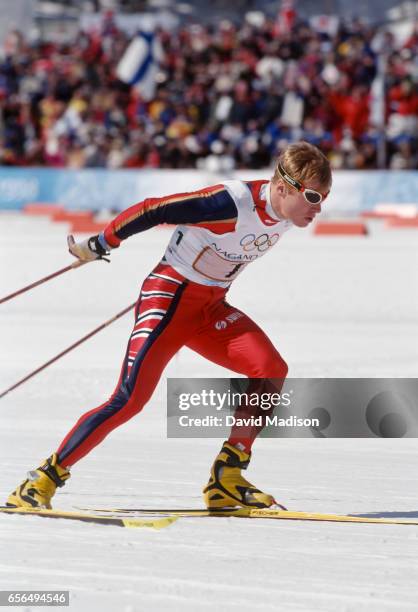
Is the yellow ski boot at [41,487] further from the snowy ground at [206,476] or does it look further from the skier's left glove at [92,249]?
the skier's left glove at [92,249]

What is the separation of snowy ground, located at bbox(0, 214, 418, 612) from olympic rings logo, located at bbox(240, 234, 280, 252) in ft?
3.61

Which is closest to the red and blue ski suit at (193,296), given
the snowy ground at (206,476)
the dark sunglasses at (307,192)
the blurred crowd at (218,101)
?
the dark sunglasses at (307,192)

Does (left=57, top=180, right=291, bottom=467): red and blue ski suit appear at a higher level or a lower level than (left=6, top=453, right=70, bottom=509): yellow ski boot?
higher

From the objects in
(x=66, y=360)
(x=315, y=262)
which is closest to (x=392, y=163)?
(x=315, y=262)

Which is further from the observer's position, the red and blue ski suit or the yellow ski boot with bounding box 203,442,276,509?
the yellow ski boot with bounding box 203,442,276,509

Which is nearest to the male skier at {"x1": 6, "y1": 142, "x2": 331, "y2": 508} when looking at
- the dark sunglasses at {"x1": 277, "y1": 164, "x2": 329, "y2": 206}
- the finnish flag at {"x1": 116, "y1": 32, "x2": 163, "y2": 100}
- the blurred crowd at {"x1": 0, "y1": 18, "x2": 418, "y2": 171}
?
the dark sunglasses at {"x1": 277, "y1": 164, "x2": 329, "y2": 206}

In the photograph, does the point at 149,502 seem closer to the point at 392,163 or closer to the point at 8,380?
the point at 8,380

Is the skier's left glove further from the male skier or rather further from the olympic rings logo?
the olympic rings logo

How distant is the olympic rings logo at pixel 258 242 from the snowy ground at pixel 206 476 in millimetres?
1099

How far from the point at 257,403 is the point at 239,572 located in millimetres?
974

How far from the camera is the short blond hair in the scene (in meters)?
4.48

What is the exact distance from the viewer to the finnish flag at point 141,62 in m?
21.5

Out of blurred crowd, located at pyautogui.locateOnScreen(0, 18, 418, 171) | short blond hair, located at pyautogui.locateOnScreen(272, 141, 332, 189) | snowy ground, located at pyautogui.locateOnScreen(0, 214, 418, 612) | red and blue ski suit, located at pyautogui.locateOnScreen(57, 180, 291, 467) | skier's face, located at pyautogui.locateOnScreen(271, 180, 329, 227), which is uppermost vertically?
short blond hair, located at pyautogui.locateOnScreen(272, 141, 332, 189)

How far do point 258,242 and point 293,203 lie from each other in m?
0.24
